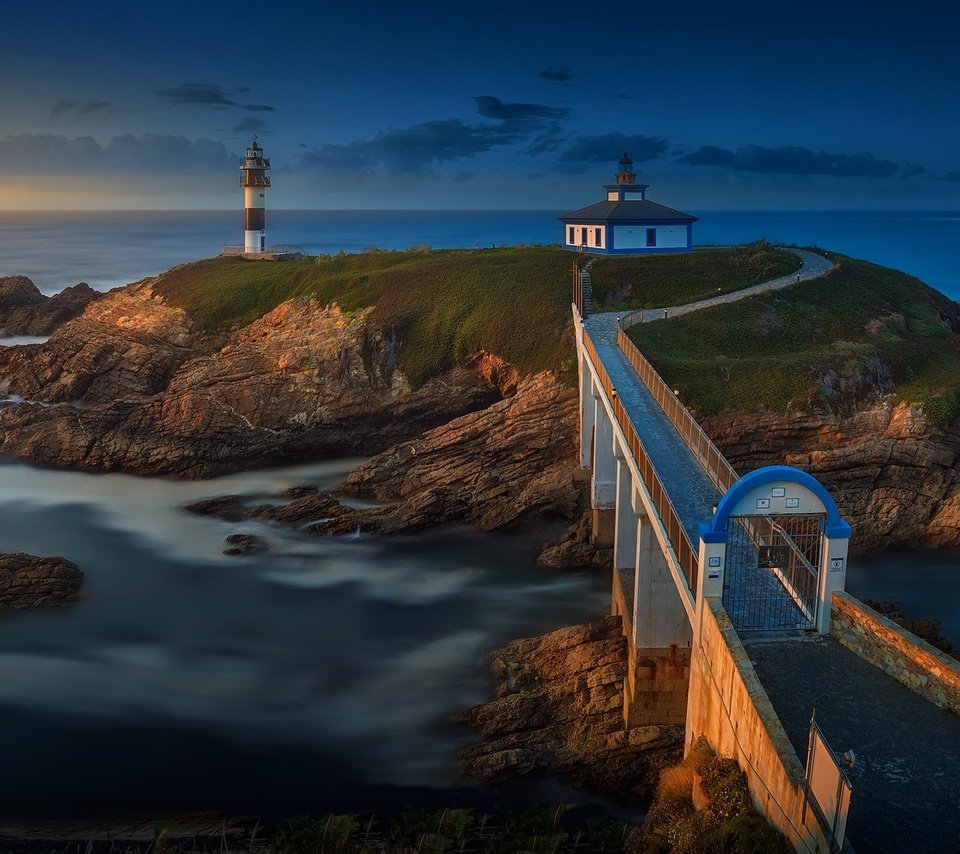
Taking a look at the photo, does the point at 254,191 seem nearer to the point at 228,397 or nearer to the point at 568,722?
the point at 228,397

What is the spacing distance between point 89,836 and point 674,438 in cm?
1389

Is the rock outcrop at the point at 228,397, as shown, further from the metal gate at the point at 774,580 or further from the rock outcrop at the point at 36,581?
the metal gate at the point at 774,580

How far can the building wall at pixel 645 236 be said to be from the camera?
53875 millimetres

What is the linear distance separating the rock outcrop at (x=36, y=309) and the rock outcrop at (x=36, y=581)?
3600cm

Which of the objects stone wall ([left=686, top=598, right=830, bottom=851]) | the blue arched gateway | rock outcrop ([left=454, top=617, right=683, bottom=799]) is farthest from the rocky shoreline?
stone wall ([left=686, top=598, right=830, bottom=851])

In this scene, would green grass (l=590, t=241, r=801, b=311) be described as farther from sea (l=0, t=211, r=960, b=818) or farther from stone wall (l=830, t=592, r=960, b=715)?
stone wall (l=830, t=592, r=960, b=715)

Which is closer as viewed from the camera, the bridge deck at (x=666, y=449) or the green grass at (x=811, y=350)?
the bridge deck at (x=666, y=449)

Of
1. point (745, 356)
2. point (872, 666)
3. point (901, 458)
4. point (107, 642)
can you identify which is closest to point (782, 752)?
point (872, 666)

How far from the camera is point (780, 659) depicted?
1387 cm

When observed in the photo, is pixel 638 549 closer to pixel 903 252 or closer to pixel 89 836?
pixel 89 836

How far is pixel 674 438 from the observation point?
22.8m

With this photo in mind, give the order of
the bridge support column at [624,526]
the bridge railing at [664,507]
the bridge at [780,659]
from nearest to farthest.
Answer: the bridge at [780,659], the bridge railing at [664,507], the bridge support column at [624,526]

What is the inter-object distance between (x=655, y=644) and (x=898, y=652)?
7.27 meters

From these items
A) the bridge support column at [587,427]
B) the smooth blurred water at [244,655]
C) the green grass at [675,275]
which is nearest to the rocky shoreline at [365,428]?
the bridge support column at [587,427]
